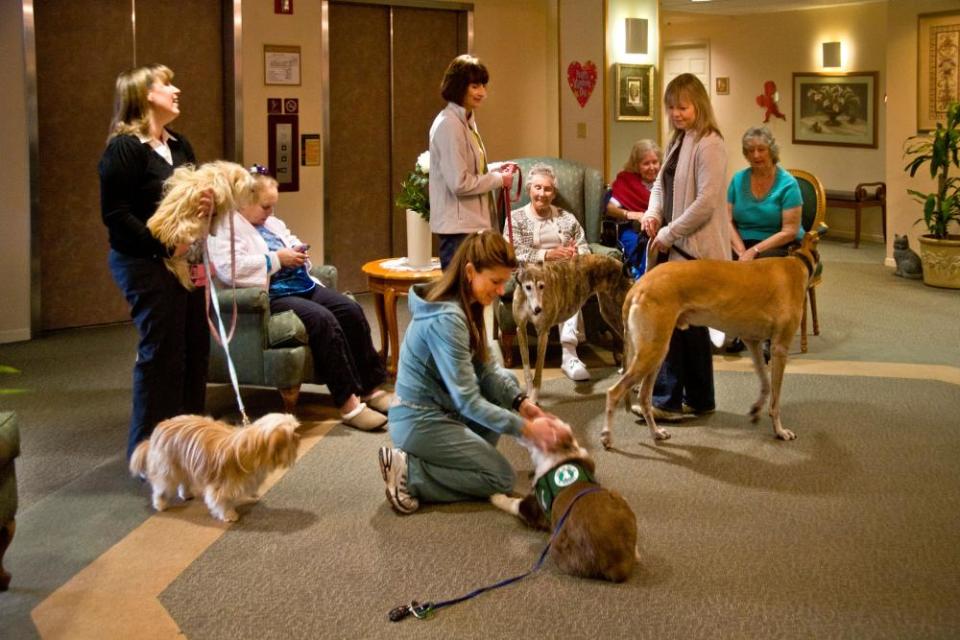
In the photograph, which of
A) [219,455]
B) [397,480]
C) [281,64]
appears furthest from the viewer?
[281,64]

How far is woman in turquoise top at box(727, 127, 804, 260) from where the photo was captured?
6133 millimetres

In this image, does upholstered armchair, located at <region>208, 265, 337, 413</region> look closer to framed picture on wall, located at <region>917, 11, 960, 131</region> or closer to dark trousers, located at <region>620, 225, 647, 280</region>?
dark trousers, located at <region>620, 225, 647, 280</region>

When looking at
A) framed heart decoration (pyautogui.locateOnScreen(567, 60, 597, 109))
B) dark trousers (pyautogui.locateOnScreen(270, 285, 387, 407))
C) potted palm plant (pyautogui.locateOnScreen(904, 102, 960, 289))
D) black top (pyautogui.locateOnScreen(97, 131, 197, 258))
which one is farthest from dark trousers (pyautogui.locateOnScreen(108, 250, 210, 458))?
potted palm plant (pyautogui.locateOnScreen(904, 102, 960, 289))

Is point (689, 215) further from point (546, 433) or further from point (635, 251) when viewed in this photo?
point (546, 433)

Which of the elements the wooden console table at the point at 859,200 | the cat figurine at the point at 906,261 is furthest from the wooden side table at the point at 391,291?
the wooden console table at the point at 859,200

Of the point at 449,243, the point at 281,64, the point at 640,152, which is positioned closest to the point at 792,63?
the point at 640,152

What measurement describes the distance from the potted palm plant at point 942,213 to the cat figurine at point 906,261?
0.79 feet

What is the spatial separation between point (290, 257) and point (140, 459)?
143 centimetres

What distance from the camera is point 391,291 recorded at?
5668mm

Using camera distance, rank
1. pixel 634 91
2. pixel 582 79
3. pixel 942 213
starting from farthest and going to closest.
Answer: pixel 634 91 → pixel 582 79 → pixel 942 213

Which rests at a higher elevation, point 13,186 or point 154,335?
point 13,186

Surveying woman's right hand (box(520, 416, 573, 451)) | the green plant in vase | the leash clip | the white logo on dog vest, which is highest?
the green plant in vase

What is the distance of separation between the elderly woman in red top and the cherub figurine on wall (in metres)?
6.04

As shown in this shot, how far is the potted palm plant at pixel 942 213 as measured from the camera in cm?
835
